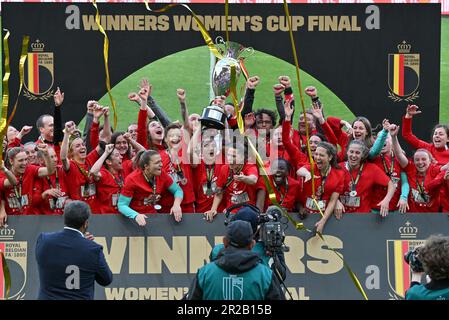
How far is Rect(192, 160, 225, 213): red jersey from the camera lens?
10.7 metres

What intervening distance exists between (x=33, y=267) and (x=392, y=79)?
5.91 meters

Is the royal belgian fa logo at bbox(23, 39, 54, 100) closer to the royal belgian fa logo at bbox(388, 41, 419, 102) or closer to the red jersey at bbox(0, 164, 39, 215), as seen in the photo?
the red jersey at bbox(0, 164, 39, 215)

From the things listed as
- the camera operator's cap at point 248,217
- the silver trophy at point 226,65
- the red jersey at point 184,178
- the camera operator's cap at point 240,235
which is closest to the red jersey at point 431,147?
the silver trophy at point 226,65

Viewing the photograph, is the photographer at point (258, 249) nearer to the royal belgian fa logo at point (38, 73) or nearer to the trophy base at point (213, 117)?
the trophy base at point (213, 117)

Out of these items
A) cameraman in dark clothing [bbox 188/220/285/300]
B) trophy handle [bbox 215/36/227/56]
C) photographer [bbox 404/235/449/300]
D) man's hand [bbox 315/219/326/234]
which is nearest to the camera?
photographer [bbox 404/235/449/300]

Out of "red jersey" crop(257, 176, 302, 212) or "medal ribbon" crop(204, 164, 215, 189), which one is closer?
"red jersey" crop(257, 176, 302, 212)

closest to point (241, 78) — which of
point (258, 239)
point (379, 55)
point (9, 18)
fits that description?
point (379, 55)

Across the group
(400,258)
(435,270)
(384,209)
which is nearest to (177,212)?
→ (384,209)

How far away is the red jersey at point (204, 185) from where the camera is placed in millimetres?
10711

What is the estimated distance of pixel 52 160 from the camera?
1027 cm

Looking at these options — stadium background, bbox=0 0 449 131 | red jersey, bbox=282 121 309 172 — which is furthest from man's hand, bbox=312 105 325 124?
stadium background, bbox=0 0 449 131

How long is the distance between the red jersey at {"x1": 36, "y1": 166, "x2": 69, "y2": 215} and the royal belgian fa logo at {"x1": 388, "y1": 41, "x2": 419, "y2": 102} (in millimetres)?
5198

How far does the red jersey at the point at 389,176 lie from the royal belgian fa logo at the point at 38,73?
5.05m
